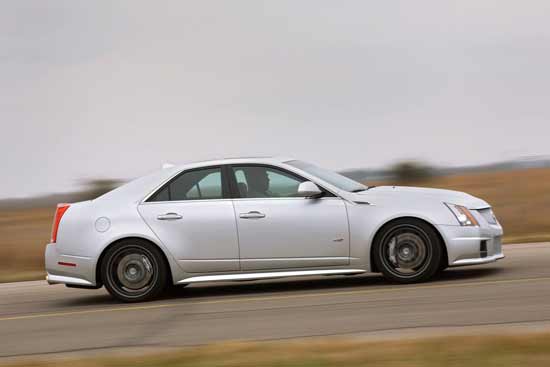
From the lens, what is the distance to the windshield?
10.6 m

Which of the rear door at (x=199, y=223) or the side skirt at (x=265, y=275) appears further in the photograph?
the rear door at (x=199, y=223)

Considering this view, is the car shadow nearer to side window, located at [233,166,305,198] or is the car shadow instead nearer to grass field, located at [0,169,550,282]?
side window, located at [233,166,305,198]

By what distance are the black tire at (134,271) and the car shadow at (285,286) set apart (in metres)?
0.28

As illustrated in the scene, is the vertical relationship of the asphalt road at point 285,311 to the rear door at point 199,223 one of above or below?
below

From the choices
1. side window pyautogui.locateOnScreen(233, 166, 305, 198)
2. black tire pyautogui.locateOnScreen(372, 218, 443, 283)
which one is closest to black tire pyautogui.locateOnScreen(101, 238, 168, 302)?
side window pyautogui.locateOnScreen(233, 166, 305, 198)

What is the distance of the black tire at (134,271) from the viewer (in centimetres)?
1049

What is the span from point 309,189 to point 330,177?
0.72m

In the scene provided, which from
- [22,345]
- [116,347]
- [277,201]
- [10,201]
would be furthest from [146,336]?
[10,201]

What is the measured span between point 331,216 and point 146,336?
2.68 m

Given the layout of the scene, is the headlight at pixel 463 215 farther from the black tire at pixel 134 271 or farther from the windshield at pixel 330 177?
the black tire at pixel 134 271

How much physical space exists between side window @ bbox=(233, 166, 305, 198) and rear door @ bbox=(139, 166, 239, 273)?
18 centimetres

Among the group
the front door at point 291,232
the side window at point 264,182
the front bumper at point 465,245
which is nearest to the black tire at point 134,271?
the front door at point 291,232

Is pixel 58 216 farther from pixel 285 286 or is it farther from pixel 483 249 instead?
pixel 483 249

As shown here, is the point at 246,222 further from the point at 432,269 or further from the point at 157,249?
the point at 432,269
